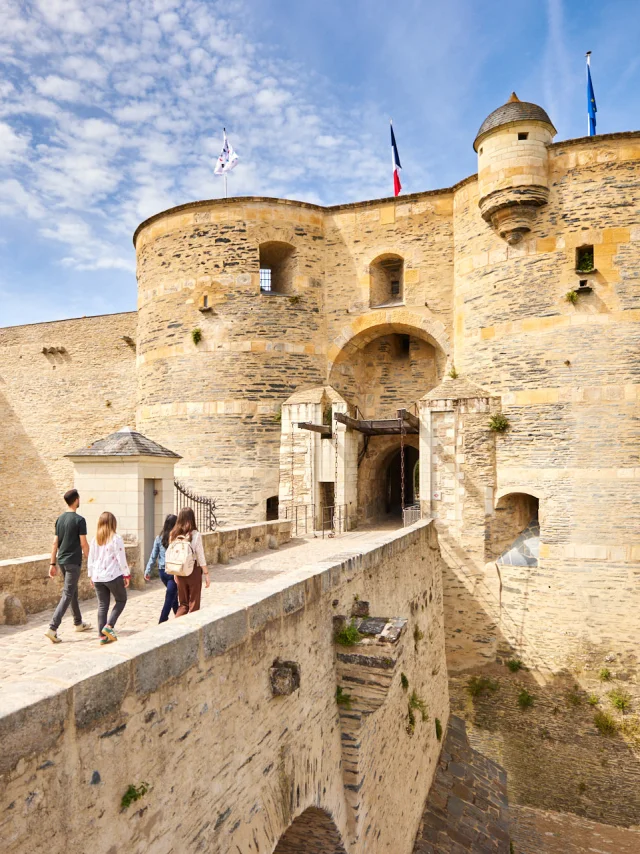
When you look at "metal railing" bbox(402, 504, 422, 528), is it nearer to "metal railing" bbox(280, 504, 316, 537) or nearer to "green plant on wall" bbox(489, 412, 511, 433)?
"metal railing" bbox(280, 504, 316, 537)

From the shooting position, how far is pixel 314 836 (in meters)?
5.59

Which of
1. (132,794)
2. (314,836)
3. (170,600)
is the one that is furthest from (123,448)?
(132,794)

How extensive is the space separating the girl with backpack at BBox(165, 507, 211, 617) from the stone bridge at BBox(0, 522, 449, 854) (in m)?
0.60

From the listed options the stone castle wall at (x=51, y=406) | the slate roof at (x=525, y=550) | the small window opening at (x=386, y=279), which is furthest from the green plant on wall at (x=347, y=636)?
the stone castle wall at (x=51, y=406)

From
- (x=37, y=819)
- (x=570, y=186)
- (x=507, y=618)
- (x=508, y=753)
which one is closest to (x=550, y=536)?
(x=507, y=618)

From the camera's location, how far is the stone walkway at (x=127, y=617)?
472 cm

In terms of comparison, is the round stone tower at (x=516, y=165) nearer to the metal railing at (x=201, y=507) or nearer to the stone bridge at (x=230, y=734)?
the stone bridge at (x=230, y=734)

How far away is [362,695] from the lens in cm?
582

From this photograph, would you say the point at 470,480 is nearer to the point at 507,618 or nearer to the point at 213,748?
the point at 507,618

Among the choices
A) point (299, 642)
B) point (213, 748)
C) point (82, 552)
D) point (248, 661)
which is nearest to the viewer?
point (213, 748)

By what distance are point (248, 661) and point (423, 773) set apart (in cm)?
599

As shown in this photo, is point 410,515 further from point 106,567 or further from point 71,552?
point 106,567

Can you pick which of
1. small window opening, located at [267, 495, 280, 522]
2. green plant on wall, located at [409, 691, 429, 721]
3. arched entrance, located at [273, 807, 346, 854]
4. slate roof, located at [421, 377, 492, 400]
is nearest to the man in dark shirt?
arched entrance, located at [273, 807, 346, 854]

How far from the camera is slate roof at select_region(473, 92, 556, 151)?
13.0 m
